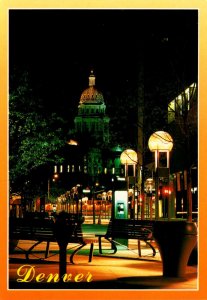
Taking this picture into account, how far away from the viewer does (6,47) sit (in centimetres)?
819

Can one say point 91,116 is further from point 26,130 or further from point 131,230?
point 131,230

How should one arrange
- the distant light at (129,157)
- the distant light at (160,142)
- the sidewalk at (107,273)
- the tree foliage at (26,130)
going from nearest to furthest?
the sidewalk at (107,273) < the distant light at (160,142) < the distant light at (129,157) < the tree foliage at (26,130)

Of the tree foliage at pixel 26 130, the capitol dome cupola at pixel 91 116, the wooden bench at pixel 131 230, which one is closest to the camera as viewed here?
the wooden bench at pixel 131 230

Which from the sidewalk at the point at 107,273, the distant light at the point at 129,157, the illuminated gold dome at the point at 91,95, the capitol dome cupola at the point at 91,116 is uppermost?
the illuminated gold dome at the point at 91,95

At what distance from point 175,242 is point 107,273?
1.24 metres

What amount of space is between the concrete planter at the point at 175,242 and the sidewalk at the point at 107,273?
0.73ft

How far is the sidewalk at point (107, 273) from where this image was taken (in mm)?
9516

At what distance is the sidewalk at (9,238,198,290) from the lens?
9.52 m

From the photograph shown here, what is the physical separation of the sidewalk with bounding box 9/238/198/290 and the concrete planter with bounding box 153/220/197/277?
22 centimetres

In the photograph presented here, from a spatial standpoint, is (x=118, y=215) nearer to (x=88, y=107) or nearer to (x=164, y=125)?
→ (x=164, y=125)

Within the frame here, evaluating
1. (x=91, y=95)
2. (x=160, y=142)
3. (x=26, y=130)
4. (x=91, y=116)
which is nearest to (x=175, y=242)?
(x=160, y=142)

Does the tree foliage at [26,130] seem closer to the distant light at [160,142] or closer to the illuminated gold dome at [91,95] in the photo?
the distant light at [160,142]

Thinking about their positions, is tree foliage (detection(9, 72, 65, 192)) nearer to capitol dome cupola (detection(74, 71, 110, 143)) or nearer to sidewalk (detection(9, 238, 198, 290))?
sidewalk (detection(9, 238, 198, 290))

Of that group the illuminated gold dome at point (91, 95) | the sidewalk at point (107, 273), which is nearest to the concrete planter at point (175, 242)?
the sidewalk at point (107, 273)
